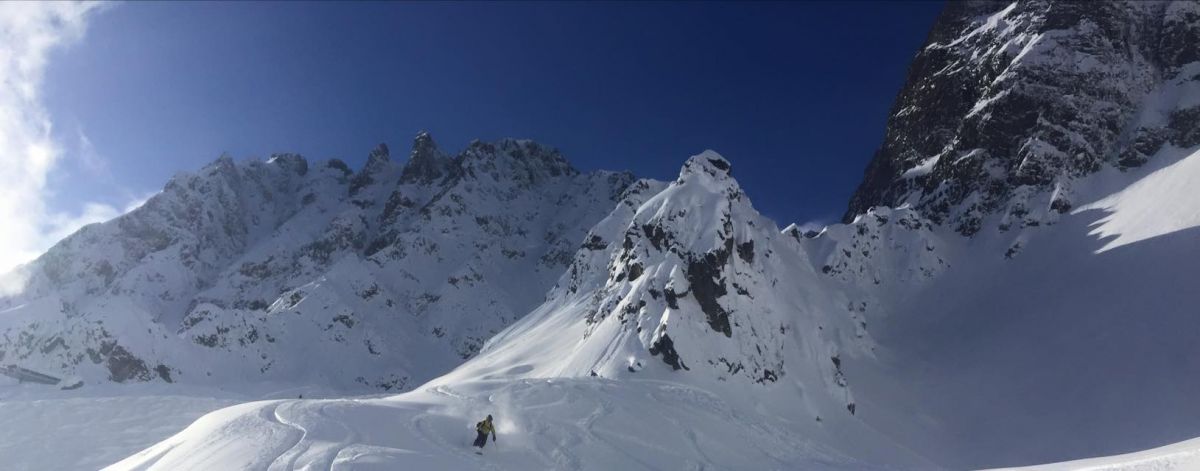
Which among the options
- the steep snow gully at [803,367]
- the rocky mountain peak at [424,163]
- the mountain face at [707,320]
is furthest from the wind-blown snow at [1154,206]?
the rocky mountain peak at [424,163]

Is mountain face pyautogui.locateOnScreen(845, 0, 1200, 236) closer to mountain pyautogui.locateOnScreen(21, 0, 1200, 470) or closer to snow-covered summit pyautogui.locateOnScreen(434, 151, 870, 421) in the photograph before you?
mountain pyautogui.locateOnScreen(21, 0, 1200, 470)

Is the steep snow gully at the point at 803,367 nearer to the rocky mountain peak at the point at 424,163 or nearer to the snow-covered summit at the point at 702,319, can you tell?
the snow-covered summit at the point at 702,319

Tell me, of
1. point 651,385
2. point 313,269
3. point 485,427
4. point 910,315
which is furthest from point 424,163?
point 485,427

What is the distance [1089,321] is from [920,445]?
16720 millimetres

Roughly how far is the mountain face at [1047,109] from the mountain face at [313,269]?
2441 inches

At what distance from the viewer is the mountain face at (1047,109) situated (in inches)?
2581

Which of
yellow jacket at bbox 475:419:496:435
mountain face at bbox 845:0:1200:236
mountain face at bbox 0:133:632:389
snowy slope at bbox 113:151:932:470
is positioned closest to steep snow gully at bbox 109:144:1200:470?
snowy slope at bbox 113:151:932:470

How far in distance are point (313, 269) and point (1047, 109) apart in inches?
4384

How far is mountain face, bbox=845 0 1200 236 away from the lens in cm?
6556

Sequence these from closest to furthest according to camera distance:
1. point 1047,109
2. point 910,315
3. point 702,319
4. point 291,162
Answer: point 702,319 → point 910,315 → point 1047,109 → point 291,162

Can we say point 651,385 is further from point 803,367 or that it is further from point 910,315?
point 910,315

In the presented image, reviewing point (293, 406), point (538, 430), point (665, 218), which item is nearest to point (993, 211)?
point (665, 218)

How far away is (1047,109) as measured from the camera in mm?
70938

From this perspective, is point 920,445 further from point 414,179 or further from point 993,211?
point 414,179
